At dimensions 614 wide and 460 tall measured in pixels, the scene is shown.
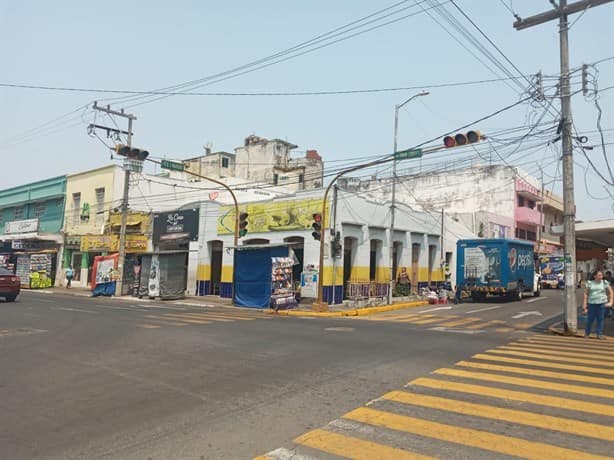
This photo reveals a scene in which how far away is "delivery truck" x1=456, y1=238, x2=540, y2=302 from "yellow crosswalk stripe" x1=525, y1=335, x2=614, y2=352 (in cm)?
1199

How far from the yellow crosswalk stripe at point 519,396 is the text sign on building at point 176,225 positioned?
25.4 meters

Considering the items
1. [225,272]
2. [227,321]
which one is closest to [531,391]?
[227,321]

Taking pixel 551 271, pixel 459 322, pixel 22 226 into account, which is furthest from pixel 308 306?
pixel 22 226

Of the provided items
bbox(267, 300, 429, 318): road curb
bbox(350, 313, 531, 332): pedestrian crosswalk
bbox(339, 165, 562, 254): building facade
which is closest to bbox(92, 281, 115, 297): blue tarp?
bbox(267, 300, 429, 318): road curb

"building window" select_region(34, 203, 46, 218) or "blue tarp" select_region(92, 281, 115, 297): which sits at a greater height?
"building window" select_region(34, 203, 46, 218)

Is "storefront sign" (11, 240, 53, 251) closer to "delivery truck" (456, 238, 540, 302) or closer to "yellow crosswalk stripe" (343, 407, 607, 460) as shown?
"delivery truck" (456, 238, 540, 302)

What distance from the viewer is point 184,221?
103 feet

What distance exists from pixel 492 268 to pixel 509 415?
21074 millimetres

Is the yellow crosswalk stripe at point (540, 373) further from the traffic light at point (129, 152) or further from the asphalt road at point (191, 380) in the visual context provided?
the traffic light at point (129, 152)

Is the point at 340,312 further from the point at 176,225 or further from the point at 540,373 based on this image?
the point at 176,225

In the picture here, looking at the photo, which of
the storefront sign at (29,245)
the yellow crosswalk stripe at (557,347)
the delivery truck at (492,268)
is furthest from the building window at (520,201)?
the storefront sign at (29,245)

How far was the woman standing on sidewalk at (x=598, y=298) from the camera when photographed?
41.3 feet

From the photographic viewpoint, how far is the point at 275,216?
2673cm

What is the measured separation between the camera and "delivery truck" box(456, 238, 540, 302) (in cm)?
2506
